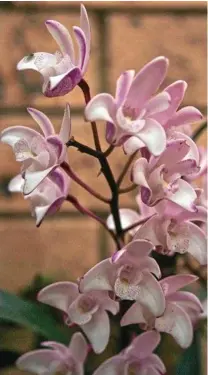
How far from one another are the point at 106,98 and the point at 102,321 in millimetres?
189

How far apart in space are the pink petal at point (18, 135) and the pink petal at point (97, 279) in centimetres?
11

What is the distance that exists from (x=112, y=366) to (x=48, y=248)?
33cm

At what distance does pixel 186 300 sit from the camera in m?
0.50

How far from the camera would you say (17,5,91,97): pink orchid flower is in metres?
0.43

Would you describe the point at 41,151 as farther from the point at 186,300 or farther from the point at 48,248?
the point at 48,248

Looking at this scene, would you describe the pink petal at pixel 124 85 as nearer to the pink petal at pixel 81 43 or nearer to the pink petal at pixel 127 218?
the pink petal at pixel 81 43

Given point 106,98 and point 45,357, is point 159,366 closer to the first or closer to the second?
point 45,357

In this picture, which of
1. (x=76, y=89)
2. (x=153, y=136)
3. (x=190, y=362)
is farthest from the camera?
(x=76, y=89)

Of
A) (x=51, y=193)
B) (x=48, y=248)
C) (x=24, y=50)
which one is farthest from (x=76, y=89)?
(x=51, y=193)

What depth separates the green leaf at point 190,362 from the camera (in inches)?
24.9

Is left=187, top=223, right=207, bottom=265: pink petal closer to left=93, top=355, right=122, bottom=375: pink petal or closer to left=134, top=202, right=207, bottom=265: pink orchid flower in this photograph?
left=134, top=202, right=207, bottom=265: pink orchid flower

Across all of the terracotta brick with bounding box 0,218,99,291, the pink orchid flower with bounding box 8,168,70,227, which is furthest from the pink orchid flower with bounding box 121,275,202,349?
the terracotta brick with bounding box 0,218,99,291

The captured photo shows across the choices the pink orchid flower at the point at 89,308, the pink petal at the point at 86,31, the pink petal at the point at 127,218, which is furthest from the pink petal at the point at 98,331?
the pink petal at the point at 86,31

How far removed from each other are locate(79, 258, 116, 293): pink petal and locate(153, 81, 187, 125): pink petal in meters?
0.12
